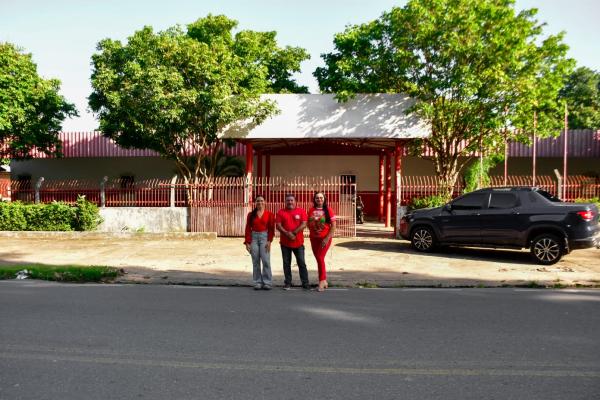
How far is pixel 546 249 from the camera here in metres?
10.7

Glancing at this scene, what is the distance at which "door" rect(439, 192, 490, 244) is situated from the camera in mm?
11703

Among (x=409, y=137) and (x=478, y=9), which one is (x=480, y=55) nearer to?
(x=478, y=9)

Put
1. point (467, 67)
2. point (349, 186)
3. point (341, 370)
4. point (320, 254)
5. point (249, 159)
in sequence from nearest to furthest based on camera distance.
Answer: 1. point (341, 370)
2. point (320, 254)
3. point (467, 67)
4. point (349, 186)
5. point (249, 159)

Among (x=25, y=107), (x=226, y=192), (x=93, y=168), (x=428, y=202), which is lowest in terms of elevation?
(x=428, y=202)

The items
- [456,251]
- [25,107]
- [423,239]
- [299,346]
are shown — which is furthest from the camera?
[25,107]

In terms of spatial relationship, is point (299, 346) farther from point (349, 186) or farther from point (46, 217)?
point (46, 217)

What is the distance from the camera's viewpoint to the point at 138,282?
891cm

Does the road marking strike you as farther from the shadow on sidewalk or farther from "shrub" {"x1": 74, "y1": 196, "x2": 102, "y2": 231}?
"shrub" {"x1": 74, "y1": 196, "x2": 102, "y2": 231}

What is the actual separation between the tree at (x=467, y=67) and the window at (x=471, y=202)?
144 inches

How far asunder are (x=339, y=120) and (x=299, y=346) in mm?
11706

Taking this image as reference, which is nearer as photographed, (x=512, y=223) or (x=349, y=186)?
(x=512, y=223)

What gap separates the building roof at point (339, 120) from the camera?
1564 centimetres

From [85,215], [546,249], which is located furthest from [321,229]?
[85,215]

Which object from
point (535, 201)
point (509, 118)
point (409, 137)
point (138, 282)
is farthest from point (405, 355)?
point (509, 118)
